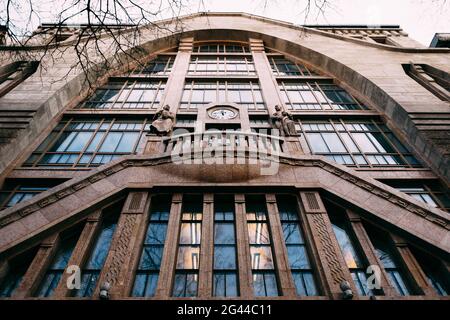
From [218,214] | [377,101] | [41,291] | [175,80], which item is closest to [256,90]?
[175,80]

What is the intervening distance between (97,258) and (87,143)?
654 cm

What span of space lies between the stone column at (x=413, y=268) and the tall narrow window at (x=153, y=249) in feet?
21.7

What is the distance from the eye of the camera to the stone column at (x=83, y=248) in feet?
21.0

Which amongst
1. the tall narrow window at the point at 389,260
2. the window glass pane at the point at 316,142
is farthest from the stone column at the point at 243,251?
the window glass pane at the point at 316,142

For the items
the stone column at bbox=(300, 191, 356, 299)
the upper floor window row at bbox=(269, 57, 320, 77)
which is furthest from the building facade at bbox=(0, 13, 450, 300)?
the upper floor window row at bbox=(269, 57, 320, 77)

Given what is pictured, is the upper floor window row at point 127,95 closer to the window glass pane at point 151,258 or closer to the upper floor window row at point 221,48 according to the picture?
the upper floor window row at point 221,48

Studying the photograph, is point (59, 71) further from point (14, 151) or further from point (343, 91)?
point (343, 91)

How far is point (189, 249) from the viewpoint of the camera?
7852 mm

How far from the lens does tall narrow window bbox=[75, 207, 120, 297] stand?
6.96 m

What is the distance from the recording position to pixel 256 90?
17484mm

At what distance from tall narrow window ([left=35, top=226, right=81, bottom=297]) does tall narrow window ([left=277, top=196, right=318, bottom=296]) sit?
6257mm

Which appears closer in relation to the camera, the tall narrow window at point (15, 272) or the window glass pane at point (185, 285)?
the window glass pane at point (185, 285)

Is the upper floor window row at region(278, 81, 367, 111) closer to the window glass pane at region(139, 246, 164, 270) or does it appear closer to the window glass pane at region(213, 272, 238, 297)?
the window glass pane at region(213, 272, 238, 297)
